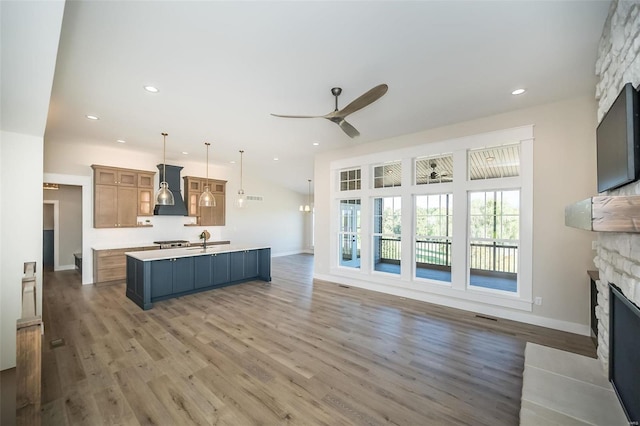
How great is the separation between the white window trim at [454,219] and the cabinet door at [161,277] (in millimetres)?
3398

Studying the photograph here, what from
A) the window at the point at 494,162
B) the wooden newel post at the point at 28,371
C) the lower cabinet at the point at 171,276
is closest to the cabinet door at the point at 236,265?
the lower cabinet at the point at 171,276

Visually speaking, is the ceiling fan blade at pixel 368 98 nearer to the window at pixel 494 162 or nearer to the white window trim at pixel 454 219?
the white window trim at pixel 454 219

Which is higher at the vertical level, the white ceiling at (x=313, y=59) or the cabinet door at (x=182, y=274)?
the white ceiling at (x=313, y=59)

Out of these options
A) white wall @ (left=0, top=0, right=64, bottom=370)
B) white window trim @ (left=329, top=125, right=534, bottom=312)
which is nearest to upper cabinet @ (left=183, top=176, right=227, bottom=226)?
white window trim @ (left=329, top=125, right=534, bottom=312)

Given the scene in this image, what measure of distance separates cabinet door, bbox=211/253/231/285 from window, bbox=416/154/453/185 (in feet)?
14.3

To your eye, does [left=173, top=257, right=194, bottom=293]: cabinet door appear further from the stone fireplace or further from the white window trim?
the stone fireplace

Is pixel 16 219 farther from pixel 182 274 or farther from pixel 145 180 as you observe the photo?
pixel 145 180

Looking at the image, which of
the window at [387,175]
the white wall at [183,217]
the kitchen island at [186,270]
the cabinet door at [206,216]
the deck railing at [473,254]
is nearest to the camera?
the kitchen island at [186,270]

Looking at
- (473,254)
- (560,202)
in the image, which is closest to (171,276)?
(560,202)

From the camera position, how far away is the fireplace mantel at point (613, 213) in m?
1.23

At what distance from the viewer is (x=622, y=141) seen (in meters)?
1.63

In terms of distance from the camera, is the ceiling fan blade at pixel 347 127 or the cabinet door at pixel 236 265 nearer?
the ceiling fan blade at pixel 347 127

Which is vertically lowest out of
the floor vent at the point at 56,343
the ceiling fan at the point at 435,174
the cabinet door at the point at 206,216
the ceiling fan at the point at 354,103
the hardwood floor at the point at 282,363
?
the hardwood floor at the point at 282,363

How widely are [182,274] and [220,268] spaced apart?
792mm
